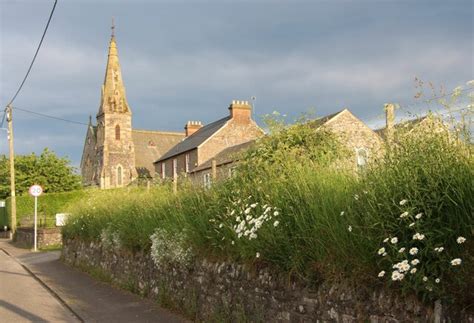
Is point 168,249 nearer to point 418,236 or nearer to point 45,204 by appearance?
point 418,236

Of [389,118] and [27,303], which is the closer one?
[389,118]

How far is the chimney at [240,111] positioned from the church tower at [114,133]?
26.9 m

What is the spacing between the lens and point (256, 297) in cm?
668

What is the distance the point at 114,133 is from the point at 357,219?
77.3 metres

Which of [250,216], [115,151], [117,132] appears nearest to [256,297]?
[250,216]

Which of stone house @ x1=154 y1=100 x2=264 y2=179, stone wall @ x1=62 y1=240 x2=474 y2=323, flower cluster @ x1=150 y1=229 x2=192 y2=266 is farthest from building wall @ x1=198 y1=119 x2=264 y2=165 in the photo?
flower cluster @ x1=150 y1=229 x2=192 y2=266

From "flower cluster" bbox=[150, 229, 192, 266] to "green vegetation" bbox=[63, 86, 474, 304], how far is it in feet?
0.11

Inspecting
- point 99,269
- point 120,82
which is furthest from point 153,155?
point 99,269

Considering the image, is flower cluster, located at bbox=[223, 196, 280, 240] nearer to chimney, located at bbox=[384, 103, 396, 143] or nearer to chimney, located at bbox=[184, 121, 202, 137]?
chimney, located at bbox=[384, 103, 396, 143]

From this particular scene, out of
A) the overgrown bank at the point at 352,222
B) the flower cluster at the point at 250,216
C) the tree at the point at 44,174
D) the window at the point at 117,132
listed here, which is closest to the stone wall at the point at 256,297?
the overgrown bank at the point at 352,222

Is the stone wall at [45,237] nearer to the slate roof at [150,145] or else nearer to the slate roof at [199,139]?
the slate roof at [199,139]

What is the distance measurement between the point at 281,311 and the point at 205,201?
322 cm

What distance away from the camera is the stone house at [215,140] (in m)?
52.0

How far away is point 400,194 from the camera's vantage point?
4.60 metres
